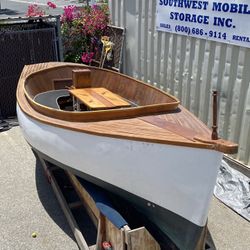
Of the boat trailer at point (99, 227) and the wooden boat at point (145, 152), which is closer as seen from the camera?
the wooden boat at point (145, 152)

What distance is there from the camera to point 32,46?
797cm

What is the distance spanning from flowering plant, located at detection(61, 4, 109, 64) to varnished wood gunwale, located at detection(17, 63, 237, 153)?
437 cm

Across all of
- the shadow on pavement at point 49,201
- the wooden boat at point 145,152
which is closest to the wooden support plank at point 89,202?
the wooden boat at point 145,152

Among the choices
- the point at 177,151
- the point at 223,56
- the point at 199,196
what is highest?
the point at 223,56

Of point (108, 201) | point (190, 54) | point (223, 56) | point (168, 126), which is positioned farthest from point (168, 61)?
point (108, 201)

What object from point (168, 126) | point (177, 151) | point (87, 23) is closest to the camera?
point (177, 151)

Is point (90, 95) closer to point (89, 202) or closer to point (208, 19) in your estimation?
point (89, 202)

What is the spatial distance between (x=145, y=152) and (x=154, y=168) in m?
0.18

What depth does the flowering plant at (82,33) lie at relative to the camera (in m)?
8.52

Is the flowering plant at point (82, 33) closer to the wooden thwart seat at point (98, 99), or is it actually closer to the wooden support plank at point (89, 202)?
the wooden thwart seat at point (98, 99)

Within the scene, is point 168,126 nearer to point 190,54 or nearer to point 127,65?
point 190,54

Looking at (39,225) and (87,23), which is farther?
(87,23)

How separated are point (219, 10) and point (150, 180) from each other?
3.04 meters

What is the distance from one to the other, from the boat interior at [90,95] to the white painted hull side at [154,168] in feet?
1.37
